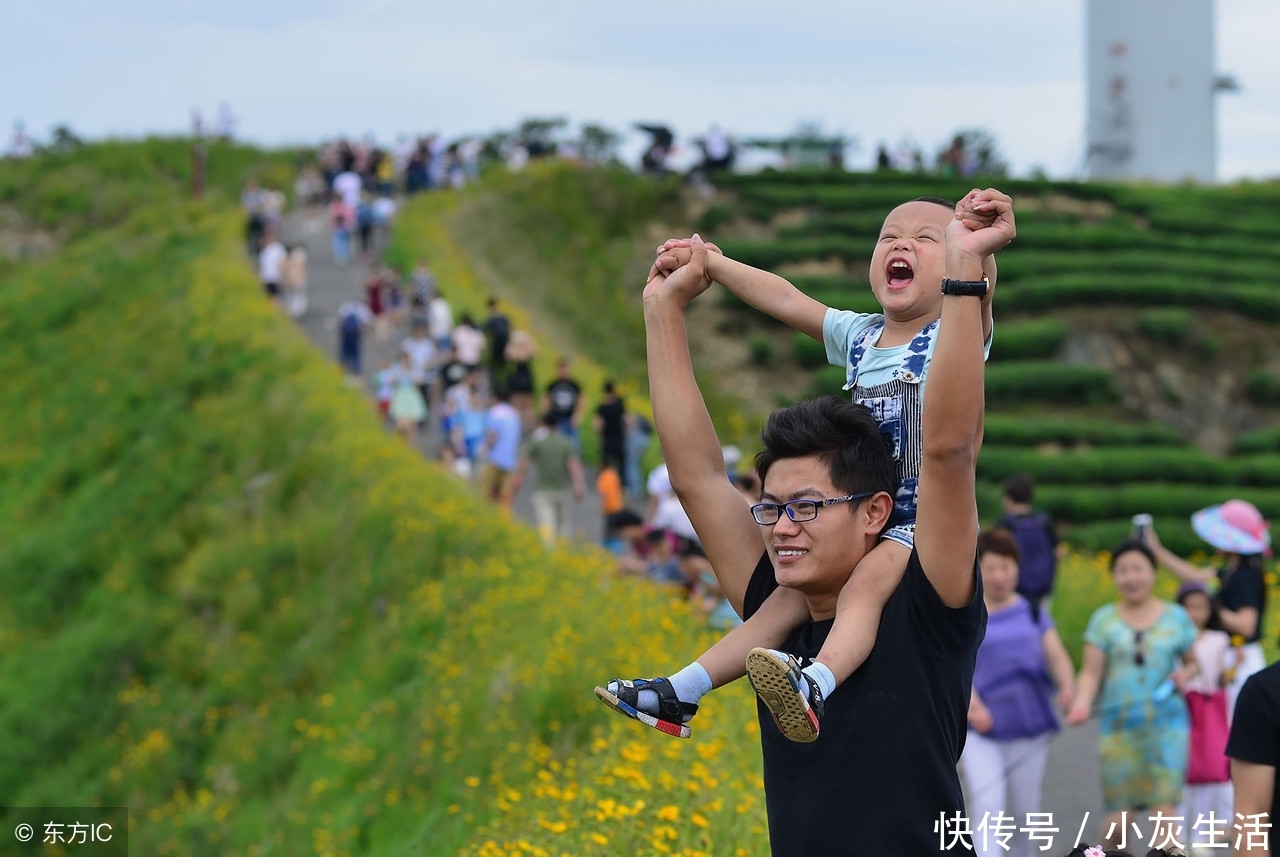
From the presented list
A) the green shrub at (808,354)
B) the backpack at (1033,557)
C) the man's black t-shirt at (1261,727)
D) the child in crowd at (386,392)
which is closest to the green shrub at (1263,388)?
the green shrub at (808,354)

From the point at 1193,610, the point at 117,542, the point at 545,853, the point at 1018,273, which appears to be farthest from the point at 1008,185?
the point at 545,853

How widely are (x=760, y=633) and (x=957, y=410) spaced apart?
705mm

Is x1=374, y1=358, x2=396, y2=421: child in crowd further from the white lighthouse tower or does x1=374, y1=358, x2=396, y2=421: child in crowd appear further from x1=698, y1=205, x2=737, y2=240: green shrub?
the white lighthouse tower

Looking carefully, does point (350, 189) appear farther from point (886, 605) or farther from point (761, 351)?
point (886, 605)

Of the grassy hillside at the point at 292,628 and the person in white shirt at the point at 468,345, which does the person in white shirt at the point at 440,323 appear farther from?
the person in white shirt at the point at 468,345

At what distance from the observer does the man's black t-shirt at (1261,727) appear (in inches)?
161

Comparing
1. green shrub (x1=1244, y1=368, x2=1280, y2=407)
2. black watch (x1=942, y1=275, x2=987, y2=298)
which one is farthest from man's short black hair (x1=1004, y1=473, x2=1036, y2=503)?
green shrub (x1=1244, y1=368, x2=1280, y2=407)

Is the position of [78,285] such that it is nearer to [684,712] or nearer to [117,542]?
[117,542]

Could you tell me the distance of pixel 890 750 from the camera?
3.19 meters

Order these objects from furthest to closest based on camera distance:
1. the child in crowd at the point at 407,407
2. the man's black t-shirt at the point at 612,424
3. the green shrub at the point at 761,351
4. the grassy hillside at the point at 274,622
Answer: the green shrub at the point at 761,351
the child in crowd at the point at 407,407
the man's black t-shirt at the point at 612,424
the grassy hillside at the point at 274,622

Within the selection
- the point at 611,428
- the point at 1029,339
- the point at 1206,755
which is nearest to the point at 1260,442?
the point at 1029,339

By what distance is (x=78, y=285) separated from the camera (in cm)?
3444

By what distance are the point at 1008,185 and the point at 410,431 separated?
21.6m

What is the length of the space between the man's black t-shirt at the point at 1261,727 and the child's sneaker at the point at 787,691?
1637 millimetres
